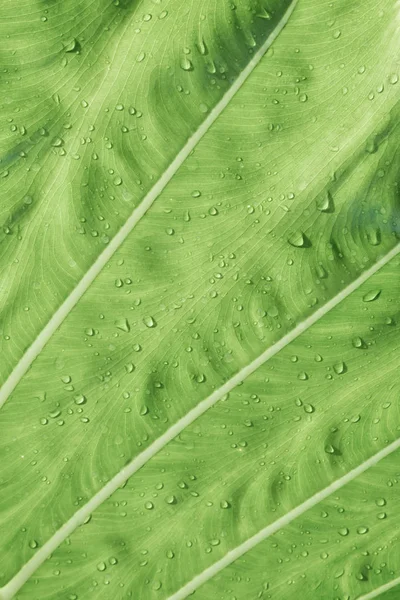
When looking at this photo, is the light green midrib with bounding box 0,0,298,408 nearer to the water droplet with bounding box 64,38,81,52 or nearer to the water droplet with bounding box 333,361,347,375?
the water droplet with bounding box 64,38,81,52

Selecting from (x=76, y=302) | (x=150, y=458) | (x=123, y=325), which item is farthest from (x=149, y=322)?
(x=150, y=458)

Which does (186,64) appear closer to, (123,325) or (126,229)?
(126,229)

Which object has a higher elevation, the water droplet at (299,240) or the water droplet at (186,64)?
the water droplet at (186,64)

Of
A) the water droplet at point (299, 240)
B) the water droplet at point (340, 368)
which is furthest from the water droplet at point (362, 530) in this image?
the water droplet at point (299, 240)

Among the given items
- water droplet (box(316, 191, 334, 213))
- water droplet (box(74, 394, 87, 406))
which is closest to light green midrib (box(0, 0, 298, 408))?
water droplet (box(74, 394, 87, 406))

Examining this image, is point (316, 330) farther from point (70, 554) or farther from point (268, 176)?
point (70, 554)

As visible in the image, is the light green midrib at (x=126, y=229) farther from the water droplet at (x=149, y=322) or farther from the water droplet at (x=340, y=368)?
the water droplet at (x=340, y=368)

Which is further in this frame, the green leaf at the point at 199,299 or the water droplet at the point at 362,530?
the water droplet at the point at 362,530

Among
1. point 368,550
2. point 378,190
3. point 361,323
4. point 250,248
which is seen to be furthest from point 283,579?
point 378,190
